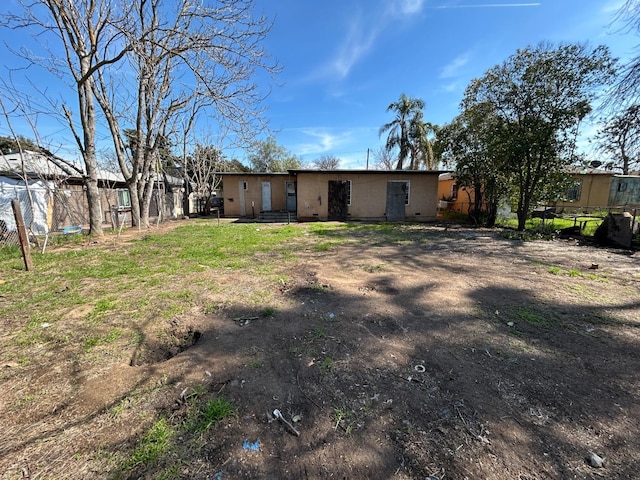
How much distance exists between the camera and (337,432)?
172 cm

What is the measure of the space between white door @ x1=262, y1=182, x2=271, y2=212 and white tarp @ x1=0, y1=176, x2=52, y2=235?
9326mm

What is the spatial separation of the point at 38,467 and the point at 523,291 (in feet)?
17.7

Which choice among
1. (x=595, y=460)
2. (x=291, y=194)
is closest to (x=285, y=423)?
(x=595, y=460)

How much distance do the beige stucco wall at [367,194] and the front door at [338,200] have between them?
19 centimetres

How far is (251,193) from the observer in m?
16.7

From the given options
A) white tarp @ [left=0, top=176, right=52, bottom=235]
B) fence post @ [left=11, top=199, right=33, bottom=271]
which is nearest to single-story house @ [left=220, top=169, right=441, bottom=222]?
white tarp @ [left=0, top=176, right=52, bottom=235]

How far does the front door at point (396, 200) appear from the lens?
14424 mm

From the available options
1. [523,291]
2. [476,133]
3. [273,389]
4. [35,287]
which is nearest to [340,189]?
[476,133]

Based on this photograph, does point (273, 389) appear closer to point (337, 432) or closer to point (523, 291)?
point (337, 432)

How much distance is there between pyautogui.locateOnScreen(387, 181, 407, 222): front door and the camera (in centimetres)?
1442

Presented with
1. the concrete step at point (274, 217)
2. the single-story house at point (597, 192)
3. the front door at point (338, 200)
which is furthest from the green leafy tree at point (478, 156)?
the concrete step at point (274, 217)

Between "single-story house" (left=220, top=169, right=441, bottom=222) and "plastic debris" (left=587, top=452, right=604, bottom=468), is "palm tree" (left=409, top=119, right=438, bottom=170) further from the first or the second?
"plastic debris" (left=587, top=452, right=604, bottom=468)

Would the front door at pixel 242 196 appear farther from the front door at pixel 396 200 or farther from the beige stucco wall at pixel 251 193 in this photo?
the front door at pixel 396 200

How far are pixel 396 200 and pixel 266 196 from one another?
7644mm
